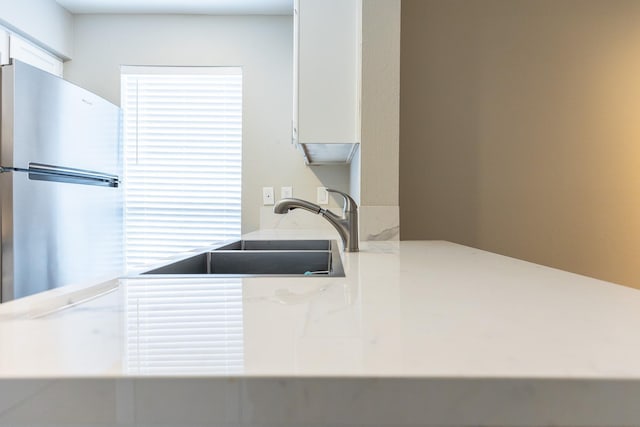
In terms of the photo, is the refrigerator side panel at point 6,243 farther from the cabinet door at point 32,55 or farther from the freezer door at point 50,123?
the cabinet door at point 32,55

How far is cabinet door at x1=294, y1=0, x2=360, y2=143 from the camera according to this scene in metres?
2.05

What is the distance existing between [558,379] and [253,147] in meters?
→ 3.16

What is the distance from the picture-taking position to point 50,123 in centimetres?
246

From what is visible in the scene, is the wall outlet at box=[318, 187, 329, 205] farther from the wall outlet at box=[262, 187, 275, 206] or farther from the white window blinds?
the white window blinds

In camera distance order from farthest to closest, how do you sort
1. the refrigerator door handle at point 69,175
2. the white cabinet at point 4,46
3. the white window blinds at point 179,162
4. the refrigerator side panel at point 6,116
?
1. the white window blinds at point 179,162
2. the white cabinet at point 4,46
3. the refrigerator door handle at point 69,175
4. the refrigerator side panel at point 6,116

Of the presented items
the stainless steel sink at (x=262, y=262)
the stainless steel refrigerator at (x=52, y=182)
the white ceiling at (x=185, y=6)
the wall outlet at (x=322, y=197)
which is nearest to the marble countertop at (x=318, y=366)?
the stainless steel sink at (x=262, y=262)

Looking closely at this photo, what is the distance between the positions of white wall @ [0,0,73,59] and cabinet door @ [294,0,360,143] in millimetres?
1823

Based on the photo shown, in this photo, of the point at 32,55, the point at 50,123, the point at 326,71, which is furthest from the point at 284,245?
the point at 32,55

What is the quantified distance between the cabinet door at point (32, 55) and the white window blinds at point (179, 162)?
44 centimetres

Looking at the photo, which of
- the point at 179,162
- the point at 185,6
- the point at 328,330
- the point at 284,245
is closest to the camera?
the point at 328,330

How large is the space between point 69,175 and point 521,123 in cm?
243

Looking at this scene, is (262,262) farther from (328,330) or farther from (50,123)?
(50,123)

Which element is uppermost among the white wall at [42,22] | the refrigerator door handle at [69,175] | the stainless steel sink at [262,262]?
the white wall at [42,22]

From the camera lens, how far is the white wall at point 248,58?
340 cm
